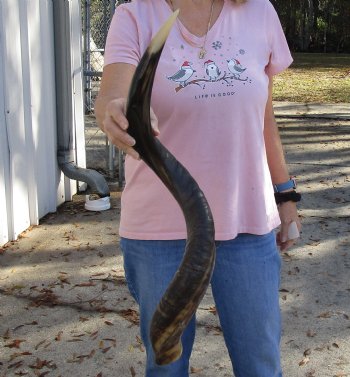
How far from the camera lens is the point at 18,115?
17.8ft

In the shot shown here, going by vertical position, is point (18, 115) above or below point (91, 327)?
above

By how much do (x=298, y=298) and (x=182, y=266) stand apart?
10.5 feet

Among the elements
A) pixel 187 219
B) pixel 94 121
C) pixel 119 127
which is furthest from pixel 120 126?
pixel 94 121

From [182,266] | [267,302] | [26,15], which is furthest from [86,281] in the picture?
[182,266]

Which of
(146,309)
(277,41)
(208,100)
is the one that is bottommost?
(146,309)

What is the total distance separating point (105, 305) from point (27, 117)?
2003 mm

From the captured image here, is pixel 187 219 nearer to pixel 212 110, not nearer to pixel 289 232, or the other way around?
pixel 212 110

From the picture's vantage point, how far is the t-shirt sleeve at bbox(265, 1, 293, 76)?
2209 mm

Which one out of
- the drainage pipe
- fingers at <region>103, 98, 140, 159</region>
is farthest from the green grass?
fingers at <region>103, 98, 140, 159</region>

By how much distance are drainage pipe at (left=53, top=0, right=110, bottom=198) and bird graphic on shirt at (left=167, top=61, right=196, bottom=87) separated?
4.23 metres

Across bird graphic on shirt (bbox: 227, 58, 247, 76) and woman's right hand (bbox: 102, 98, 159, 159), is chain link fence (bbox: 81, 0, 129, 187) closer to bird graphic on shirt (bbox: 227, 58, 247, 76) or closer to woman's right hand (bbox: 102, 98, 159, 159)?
bird graphic on shirt (bbox: 227, 58, 247, 76)

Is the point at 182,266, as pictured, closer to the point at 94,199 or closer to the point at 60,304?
the point at 60,304

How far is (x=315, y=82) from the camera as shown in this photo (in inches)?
700

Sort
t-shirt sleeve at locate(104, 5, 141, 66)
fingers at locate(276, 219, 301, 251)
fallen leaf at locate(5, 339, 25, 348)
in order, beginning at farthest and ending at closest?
fallen leaf at locate(5, 339, 25, 348), fingers at locate(276, 219, 301, 251), t-shirt sleeve at locate(104, 5, 141, 66)
